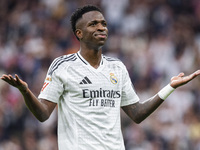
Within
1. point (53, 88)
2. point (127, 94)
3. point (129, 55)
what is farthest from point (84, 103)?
point (129, 55)

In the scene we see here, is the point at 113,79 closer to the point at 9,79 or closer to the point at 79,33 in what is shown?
the point at 79,33

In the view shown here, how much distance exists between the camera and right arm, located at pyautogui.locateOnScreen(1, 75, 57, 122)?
4352 millimetres

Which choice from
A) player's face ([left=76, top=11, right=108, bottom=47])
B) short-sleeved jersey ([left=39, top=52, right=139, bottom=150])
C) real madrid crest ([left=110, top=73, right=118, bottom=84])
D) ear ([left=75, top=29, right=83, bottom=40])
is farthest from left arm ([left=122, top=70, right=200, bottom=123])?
ear ([left=75, top=29, right=83, bottom=40])

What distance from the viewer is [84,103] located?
188 inches

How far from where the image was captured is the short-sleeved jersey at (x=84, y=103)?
4.72 meters

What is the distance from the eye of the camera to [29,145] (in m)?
10.5

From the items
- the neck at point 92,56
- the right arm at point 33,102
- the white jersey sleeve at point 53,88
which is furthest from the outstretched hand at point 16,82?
the neck at point 92,56

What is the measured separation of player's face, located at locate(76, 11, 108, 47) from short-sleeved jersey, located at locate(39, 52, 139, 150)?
25 centimetres

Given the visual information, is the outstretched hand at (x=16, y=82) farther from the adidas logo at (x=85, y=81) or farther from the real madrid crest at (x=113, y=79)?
the real madrid crest at (x=113, y=79)

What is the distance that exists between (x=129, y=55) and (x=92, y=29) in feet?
21.6

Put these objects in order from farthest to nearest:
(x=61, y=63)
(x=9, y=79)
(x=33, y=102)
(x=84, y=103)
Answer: (x=61, y=63) → (x=84, y=103) → (x=33, y=102) → (x=9, y=79)

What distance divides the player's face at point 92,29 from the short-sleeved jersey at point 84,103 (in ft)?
0.81

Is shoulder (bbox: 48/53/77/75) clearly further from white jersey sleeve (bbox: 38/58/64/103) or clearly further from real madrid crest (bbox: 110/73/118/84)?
real madrid crest (bbox: 110/73/118/84)

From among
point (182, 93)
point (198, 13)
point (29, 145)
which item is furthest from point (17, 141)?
point (198, 13)
